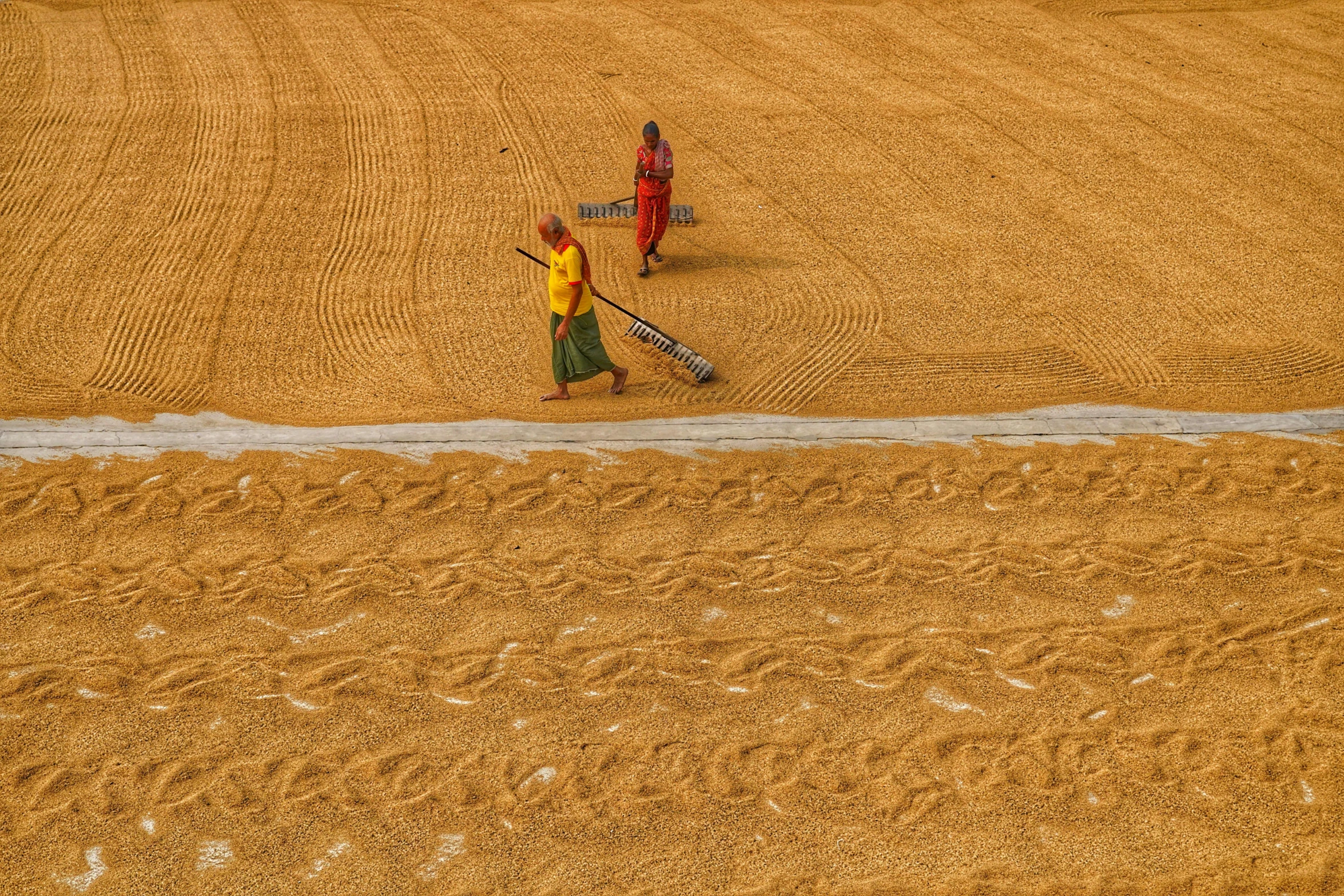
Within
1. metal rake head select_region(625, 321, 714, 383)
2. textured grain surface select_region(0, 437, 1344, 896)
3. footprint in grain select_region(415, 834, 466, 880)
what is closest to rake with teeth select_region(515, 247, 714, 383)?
metal rake head select_region(625, 321, 714, 383)

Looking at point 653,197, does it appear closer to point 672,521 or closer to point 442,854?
point 672,521

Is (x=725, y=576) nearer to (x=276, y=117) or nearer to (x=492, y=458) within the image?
(x=492, y=458)

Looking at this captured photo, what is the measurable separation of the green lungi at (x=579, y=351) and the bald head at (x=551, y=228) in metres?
0.61

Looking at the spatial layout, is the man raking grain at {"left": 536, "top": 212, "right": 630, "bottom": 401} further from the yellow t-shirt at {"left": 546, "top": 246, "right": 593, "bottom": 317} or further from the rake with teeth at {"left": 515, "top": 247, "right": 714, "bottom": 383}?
the rake with teeth at {"left": 515, "top": 247, "right": 714, "bottom": 383}

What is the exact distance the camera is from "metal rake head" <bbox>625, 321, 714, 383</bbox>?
26.8 ft

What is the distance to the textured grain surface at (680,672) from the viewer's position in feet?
17.1

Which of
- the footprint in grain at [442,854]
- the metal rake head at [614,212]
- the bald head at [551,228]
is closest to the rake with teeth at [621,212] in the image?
the metal rake head at [614,212]

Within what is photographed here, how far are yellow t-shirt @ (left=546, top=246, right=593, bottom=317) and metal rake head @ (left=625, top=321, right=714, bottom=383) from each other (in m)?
0.72

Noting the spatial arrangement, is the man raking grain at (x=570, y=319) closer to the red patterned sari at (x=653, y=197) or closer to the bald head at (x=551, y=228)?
the bald head at (x=551, y=228)

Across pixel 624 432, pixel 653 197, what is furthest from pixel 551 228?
pixel 653 197

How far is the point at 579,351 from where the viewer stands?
7.85 meters

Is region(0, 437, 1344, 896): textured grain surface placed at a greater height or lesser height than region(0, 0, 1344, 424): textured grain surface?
lesser

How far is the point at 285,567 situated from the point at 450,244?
14.1ft

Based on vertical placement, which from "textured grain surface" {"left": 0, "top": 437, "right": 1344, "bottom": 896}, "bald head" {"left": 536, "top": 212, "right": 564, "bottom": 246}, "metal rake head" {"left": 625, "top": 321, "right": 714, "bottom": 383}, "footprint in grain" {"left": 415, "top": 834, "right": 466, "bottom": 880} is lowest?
"footprint in grain" {"left": 415, "top": 834, "right": 466, "bottom": 880}
